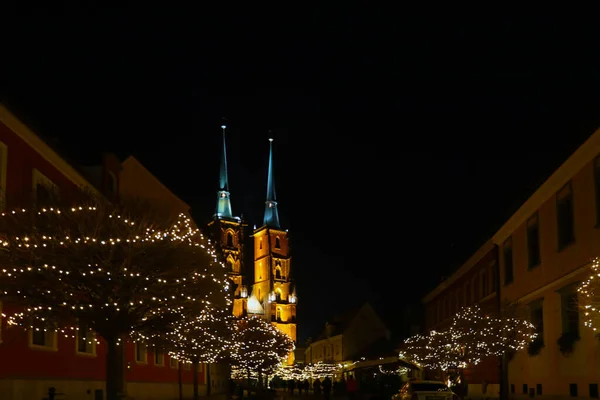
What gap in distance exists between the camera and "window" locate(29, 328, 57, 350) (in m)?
21.2

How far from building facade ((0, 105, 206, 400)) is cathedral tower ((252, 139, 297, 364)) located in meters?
104

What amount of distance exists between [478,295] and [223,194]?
9852 cm

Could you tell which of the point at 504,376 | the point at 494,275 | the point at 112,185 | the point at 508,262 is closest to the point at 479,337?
the point at 504,376

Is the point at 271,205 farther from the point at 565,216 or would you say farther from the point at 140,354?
the point at 565,216

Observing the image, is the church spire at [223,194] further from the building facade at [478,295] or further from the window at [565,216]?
the window at [565,216]

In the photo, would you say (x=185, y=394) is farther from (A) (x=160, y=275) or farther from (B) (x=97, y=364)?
(A) (x=160, y=275)

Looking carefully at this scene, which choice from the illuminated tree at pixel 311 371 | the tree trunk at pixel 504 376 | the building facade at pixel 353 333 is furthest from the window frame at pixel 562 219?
the building facade at pixel 353 333

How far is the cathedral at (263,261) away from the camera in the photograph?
427 feet

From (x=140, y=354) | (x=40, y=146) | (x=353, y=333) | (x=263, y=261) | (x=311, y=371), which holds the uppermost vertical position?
(x=263, y=261)

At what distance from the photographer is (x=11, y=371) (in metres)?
19.2

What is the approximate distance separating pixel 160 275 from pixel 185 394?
2814 centimetres

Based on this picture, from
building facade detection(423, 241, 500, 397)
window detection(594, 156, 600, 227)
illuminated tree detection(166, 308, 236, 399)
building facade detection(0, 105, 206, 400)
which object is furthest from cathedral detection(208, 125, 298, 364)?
window detection(594, 156, 600, 227)

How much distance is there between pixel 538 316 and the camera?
1089 inches

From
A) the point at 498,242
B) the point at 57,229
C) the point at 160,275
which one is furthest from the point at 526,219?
the point at 57,229
